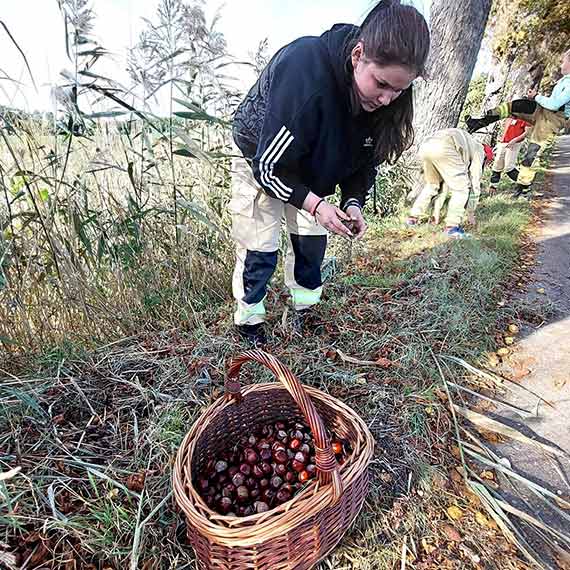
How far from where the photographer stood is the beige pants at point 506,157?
5312 millimetres

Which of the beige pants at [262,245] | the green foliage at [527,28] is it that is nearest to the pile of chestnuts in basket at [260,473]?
the beige pants at [262,245]

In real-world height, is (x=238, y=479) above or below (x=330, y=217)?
below

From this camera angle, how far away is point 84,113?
55.6 inches

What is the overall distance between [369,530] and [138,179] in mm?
1784

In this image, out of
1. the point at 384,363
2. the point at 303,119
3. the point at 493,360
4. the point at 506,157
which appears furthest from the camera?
the point at 506,157

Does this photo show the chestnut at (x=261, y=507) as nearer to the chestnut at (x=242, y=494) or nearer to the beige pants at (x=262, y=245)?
the chestnut at (x=242, y=494)

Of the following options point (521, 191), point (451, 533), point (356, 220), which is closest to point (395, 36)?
point (356, 220)

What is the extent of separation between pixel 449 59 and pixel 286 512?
15.2ft

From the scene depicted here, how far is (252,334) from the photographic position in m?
1.97

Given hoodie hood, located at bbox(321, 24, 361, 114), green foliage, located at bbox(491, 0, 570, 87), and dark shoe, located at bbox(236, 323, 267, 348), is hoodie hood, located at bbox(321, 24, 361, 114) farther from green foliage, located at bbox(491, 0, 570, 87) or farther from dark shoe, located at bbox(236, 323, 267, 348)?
green foliage, located at bbox(491, 0, 570, 87)

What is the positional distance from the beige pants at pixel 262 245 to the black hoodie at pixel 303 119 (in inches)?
7.1

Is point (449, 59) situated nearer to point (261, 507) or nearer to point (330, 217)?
point (330, 217)

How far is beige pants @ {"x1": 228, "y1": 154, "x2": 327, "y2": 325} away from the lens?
1699 mm

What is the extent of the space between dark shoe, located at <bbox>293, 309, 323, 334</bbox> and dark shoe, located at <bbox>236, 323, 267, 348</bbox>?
214mm
